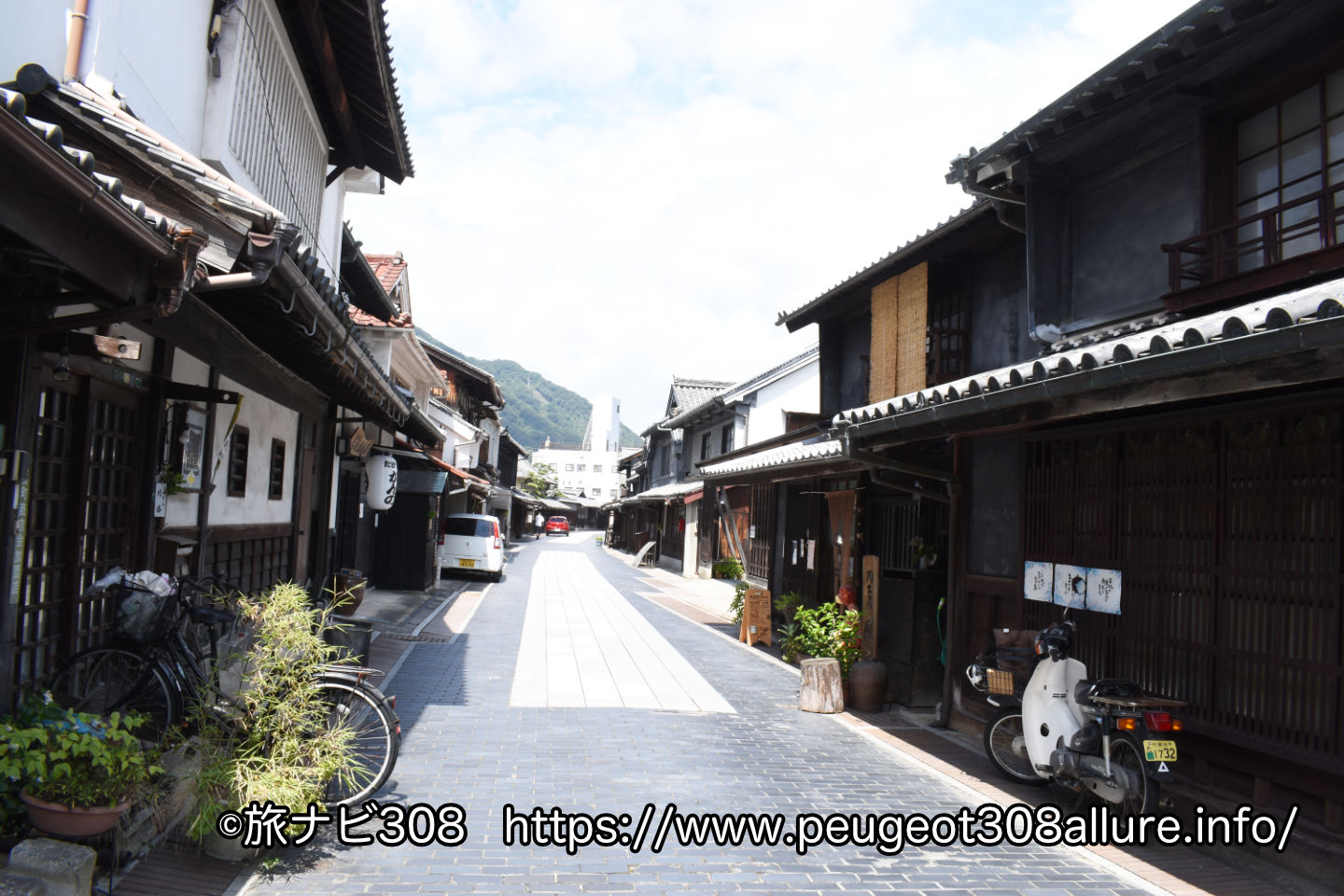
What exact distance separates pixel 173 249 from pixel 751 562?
1676cm

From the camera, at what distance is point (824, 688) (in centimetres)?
994

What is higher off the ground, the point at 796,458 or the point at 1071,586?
the point at 796,458

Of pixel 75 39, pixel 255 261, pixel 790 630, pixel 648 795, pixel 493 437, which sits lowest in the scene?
pixel 648 795

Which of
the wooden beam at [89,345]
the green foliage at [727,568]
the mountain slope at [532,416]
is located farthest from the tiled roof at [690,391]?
the mountain slope at [532,416]

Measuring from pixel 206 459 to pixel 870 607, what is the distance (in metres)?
7.73

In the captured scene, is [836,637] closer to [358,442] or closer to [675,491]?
[358,442]

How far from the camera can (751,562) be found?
64.8 ft

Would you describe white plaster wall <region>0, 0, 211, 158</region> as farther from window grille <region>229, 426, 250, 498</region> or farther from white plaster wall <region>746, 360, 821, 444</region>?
white plaster wall <region>746, 360, 821, 444</region>

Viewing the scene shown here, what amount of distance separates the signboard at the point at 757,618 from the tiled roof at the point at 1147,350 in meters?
8.08

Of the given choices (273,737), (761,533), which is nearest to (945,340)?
(761,533)

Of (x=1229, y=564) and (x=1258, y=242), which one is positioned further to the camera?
(x=1258, y=242)

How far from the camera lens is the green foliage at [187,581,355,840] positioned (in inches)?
192

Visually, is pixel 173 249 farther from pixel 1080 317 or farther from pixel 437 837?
pixel 1080 317

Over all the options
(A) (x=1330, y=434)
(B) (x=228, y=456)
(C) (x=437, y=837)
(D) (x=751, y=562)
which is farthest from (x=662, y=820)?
(D) (x=751, y=562)
